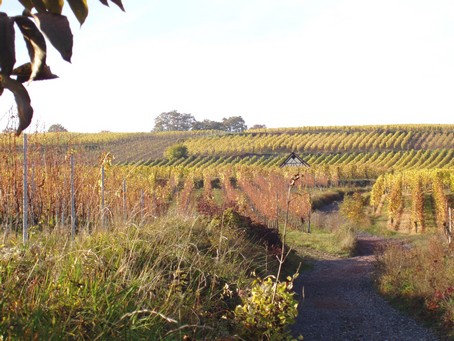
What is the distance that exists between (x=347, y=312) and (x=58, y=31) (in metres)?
10.2

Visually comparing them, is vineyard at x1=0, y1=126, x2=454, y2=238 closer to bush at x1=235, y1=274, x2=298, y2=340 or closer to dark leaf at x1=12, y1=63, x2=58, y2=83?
bush at x1=235, y1=274, x2=298, y2=340

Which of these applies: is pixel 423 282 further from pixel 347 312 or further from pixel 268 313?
pixel 268 313

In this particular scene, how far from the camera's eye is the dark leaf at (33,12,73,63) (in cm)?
100

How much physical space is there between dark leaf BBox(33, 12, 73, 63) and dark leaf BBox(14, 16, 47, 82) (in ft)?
0.18

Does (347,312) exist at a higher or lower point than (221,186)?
higher

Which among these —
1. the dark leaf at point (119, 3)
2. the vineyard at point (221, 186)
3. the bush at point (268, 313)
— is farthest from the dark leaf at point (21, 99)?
the bush at point (268, 313)

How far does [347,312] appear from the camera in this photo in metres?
10.5

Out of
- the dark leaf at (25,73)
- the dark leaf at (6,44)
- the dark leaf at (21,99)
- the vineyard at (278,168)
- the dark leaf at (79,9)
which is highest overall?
the dark leaf at (79,9)

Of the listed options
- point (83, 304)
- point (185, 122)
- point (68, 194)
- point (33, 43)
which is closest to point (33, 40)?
point (33, 43)

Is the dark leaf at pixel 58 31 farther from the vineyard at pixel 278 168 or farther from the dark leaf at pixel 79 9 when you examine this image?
the vineyard at pixel 278 168

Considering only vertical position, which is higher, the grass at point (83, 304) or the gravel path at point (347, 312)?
the grass at point (83, 304)

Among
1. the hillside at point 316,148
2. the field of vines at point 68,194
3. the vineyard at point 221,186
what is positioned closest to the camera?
the vineyard at point 221,186

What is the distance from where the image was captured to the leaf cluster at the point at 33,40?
1.01 metres

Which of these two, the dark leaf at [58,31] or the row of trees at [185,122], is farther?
the row of trees at [185,122]
